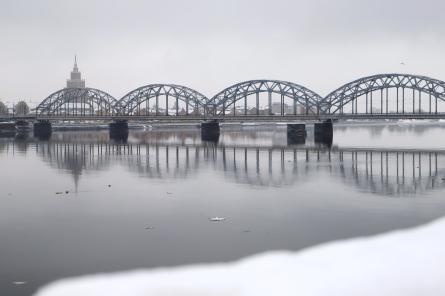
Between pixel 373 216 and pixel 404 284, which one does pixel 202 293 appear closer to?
pixel 404 284

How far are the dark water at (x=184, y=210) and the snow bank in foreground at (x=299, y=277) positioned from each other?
3.38ft

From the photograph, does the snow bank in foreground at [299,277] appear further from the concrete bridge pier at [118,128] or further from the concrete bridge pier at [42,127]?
the concrete bridge pier at [42,127]

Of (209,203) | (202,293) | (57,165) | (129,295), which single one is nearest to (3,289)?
(129,295)

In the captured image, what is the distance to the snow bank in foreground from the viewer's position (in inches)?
659

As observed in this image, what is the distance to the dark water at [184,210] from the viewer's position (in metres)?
20.4

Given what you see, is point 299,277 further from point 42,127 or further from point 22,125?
point 22,125

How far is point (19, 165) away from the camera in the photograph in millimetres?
56000

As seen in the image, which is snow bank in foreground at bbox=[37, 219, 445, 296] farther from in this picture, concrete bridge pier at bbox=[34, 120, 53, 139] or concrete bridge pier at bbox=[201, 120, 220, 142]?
concrete bridge pier at bbox=[34, 120, 53, 139]

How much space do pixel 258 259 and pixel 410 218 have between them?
9.88 meters

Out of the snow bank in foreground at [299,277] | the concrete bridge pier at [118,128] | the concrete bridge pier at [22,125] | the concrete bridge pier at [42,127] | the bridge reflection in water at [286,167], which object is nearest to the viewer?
the snow bank in foreground at [299,277]

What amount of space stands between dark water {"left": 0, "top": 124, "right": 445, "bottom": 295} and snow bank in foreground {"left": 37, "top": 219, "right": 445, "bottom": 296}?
1030mm

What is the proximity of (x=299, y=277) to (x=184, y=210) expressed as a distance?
11.9 metres

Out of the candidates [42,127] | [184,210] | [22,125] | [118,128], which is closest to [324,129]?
[118,128]

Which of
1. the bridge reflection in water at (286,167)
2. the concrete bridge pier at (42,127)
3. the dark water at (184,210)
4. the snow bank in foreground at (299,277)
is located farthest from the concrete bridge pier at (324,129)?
the snow bank in foreground at (299,277)
